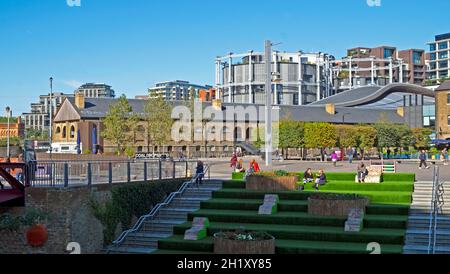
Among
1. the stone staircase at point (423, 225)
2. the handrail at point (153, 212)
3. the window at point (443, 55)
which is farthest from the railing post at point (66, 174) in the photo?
the window at point (443, 55)

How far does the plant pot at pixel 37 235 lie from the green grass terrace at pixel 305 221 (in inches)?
173

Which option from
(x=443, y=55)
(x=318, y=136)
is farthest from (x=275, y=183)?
(x=443, y=55)

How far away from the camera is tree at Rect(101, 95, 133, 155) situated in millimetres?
64062

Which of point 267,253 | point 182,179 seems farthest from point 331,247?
point 182,179

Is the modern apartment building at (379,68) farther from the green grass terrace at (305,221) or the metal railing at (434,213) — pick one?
the metal railing at (434,213)

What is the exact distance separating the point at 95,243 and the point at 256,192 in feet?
25.8

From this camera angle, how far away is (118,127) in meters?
64.2

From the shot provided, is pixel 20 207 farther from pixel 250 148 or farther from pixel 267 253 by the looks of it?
pixel 250 148

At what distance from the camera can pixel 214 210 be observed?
2567 centimetres

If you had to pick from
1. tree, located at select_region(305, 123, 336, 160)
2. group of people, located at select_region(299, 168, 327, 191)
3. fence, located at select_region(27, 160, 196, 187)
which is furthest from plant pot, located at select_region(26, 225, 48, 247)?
tree, located at select_region(305, 123, 336, 160)

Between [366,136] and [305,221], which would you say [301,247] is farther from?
[366,136]

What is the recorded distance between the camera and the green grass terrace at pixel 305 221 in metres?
20.5

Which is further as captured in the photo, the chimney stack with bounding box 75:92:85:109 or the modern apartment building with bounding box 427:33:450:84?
the modern apartment building with bounding box 427:33:450:84

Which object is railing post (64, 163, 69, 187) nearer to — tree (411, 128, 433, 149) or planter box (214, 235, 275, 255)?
planter box (214, 235, 275, 255)
